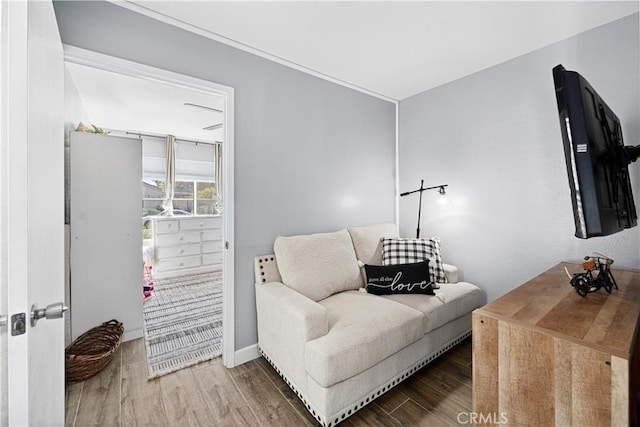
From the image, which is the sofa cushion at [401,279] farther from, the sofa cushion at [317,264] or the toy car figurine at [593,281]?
the toy car figurine at [593,281]

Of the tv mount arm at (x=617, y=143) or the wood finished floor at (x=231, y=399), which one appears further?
the wood finished floor at (x=231, y=399)

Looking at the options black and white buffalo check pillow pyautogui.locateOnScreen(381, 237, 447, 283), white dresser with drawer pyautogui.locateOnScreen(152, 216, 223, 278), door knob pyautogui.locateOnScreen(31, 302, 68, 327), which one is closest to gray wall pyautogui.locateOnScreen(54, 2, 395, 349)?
black and white buffalo check pillow pyautogui.locateOnScreen(381, 237, 447, 283)

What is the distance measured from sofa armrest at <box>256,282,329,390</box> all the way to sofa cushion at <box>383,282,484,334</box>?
2.44ft

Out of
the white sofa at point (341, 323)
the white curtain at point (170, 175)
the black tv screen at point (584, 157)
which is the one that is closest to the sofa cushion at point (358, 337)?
the white sofa at point (341, 323)

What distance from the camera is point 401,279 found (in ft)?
7.26

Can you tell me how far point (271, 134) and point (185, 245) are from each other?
3.41 m

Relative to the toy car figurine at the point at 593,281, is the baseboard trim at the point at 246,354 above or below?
below

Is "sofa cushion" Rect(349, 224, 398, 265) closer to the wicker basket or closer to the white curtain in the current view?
the wicker basket

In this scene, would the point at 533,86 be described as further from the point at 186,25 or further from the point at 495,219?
the point at 186,25

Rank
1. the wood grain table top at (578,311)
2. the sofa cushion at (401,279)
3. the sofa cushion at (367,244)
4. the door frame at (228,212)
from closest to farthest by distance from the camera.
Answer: the wood grain table top at (578,311)
the door frame at (228,212)
the sofa cushion at (401,279)
the sofa cushion at (367,244)

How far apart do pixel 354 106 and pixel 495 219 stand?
174 centimetres

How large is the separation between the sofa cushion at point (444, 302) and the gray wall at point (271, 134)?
104 cm

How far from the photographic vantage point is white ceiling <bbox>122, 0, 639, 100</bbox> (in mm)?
1759

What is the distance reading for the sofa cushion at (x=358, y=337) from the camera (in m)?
1.44
